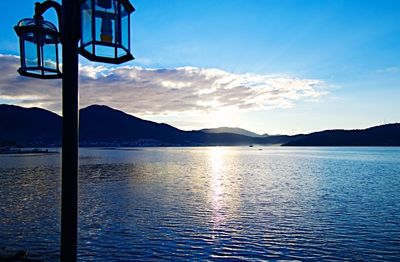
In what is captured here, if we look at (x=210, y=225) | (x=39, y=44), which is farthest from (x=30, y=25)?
(x=210, y=225)

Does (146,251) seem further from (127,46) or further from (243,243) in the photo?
(127,46)

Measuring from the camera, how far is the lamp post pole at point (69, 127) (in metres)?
4.55

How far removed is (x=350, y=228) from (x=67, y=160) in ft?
78.2

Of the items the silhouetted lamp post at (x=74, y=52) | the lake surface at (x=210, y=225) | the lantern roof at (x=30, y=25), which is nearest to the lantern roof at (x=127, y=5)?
the silhouetted lamp post at (x=74, y=52)

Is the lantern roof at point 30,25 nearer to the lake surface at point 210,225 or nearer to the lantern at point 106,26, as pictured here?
the lantern at point 106,26

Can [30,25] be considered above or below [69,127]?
above

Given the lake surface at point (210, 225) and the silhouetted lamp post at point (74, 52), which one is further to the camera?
the lake surface at point (210, 225)

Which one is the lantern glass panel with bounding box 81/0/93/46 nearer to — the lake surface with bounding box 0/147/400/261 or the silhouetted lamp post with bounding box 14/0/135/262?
the silhouetted lamp post with bounding box 14/0/135/262

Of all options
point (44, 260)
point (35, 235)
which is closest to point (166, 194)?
point (35, 235)

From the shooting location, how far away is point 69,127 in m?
4.54

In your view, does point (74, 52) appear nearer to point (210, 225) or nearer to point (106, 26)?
point (106, 26)

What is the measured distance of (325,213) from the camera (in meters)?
29.1

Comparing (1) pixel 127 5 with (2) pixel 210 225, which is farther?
(2) pixel 210 225

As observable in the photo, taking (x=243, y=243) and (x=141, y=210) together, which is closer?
(x=243, y=243)
